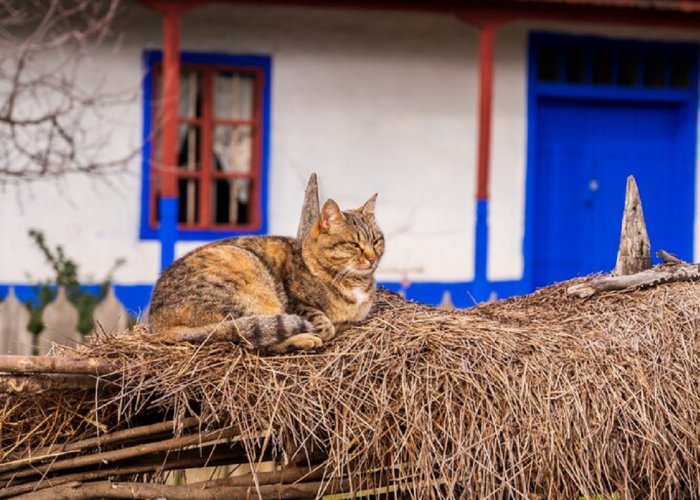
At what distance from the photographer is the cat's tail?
319 centimetres

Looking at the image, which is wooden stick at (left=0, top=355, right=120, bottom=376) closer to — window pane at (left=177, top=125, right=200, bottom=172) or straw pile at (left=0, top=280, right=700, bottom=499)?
straw pile at (left=0, top=280, right=700, bottom=499)

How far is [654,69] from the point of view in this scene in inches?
424

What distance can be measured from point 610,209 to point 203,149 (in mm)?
4276

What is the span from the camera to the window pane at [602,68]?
10.6m

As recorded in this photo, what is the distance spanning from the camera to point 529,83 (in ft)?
34.3

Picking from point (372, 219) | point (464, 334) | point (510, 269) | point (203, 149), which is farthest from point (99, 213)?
point (464, 334)

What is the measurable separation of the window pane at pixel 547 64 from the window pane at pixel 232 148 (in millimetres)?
3076

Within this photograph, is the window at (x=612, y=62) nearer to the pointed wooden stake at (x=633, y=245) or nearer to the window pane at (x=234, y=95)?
the window pane at (x=234, y=95)

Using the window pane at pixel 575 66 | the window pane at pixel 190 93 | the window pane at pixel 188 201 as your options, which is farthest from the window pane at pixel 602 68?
the window pane at pixel 188 201

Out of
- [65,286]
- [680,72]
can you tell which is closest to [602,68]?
[680,72]

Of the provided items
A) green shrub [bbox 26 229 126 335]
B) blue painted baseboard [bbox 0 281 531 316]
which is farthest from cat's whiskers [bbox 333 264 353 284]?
blue painted baseboard [bbox 0 281 531 316]

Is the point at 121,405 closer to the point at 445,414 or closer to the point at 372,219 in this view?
the point at 445,414

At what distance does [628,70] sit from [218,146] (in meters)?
4.36

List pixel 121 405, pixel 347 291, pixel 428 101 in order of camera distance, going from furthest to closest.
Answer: pixel 428 101 → pixel 347 291 → pixel 121 405
